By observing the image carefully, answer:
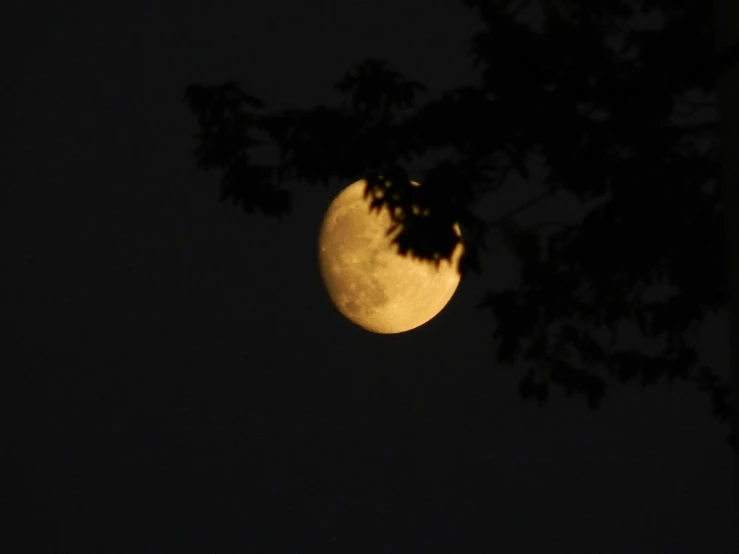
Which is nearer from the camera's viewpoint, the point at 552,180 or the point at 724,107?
the point at 724,107

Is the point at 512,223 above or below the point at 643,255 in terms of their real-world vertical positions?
above

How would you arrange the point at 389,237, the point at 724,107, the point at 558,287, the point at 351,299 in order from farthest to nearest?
the point at 351,299 < the point at 558,287 < the point at 389,237 < the point at 724,107

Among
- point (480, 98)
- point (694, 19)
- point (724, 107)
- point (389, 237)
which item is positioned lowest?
point (724, 107)

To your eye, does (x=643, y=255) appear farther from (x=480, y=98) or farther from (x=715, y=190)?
(x=480, y=98)

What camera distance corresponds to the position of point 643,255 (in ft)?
22.8

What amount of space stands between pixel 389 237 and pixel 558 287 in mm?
1728

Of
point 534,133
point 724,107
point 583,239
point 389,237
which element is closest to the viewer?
point 724,107

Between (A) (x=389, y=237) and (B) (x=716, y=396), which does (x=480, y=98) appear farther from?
(B) (x=716, y=396)

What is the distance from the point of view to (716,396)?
9266 mm

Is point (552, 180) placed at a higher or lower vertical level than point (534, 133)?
higher

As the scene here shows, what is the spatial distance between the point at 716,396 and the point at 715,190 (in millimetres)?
2556

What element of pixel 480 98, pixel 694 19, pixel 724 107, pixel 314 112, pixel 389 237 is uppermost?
pixel 694 19

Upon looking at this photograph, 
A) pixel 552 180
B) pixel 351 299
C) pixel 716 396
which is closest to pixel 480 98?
pixel 552 180

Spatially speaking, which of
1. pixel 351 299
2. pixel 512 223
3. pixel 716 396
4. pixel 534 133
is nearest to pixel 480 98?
pixel 534 133
